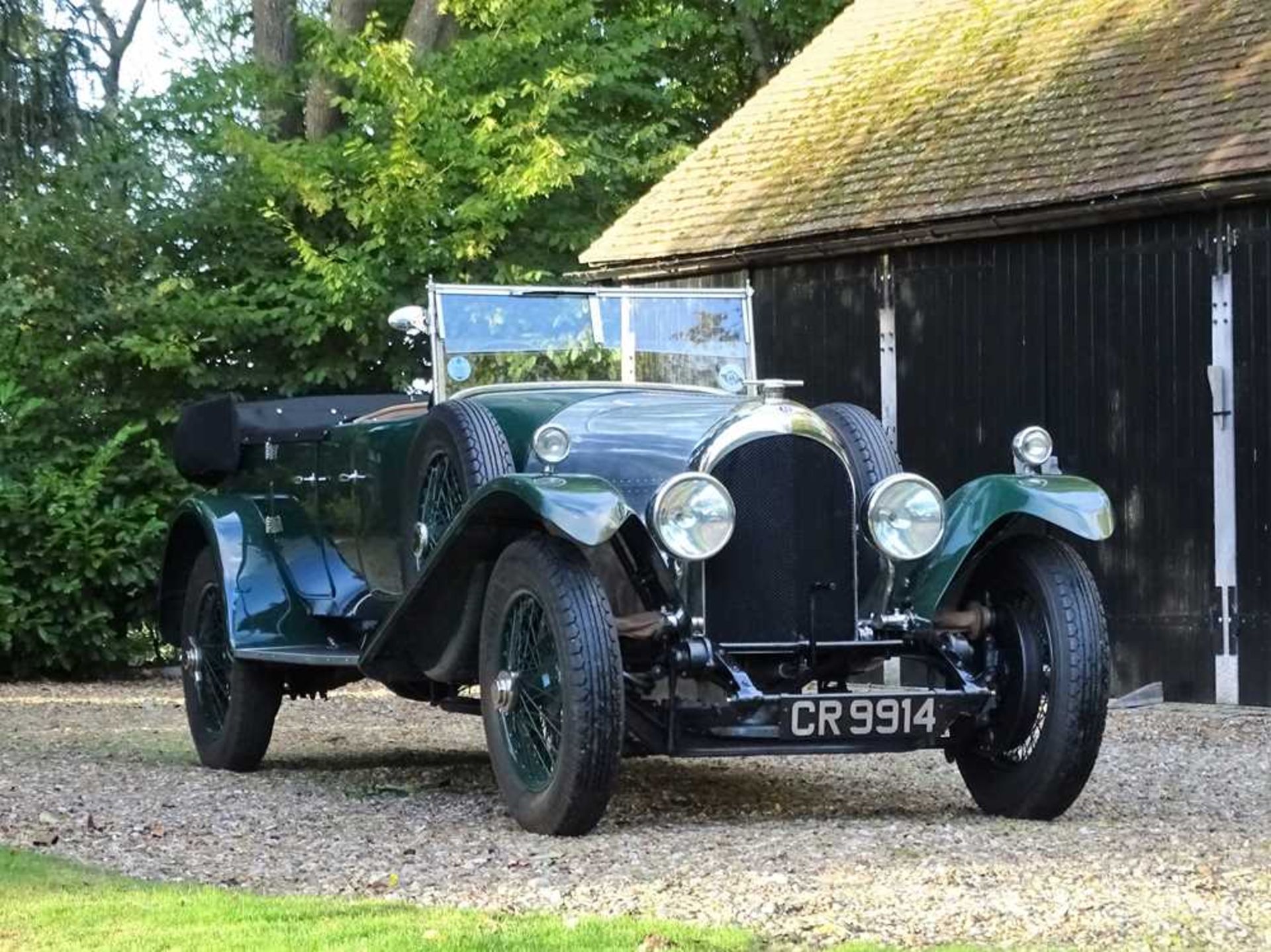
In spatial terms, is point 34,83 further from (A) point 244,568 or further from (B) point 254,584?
(B) point 254,584

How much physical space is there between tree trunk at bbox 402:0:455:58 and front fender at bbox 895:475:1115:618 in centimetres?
1473

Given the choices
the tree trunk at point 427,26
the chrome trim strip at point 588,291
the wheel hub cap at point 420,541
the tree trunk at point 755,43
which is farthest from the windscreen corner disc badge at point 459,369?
the tree trunk at point 755,43

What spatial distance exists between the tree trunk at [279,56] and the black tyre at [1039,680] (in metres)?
14.8

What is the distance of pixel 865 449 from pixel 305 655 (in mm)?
2594

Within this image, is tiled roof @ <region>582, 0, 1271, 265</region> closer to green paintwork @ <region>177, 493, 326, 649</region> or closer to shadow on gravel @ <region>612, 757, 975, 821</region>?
shadow on gravel @ <region>612, 757, 975, 821</region>

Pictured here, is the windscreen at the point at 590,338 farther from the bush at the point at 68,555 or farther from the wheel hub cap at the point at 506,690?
the bush at the point at 68,555

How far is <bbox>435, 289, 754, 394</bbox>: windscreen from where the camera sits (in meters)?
9.12

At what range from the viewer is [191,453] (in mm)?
10586

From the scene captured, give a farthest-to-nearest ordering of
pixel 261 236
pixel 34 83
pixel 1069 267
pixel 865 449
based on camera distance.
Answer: pixel 261 236 < pixel 1069 267 < pixel 34 83 < pixel 865 449

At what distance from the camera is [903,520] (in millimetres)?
7621

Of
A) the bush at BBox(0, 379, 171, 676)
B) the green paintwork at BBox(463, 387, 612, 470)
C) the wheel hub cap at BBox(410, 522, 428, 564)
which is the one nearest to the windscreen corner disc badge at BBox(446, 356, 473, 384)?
the green paintwork at BBox(463, 387, 612, 470)

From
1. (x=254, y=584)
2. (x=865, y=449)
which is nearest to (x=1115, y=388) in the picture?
(x=865, y=449)

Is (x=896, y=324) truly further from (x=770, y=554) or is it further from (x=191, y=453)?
(x=770, y=554)

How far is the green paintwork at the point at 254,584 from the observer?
955cm
